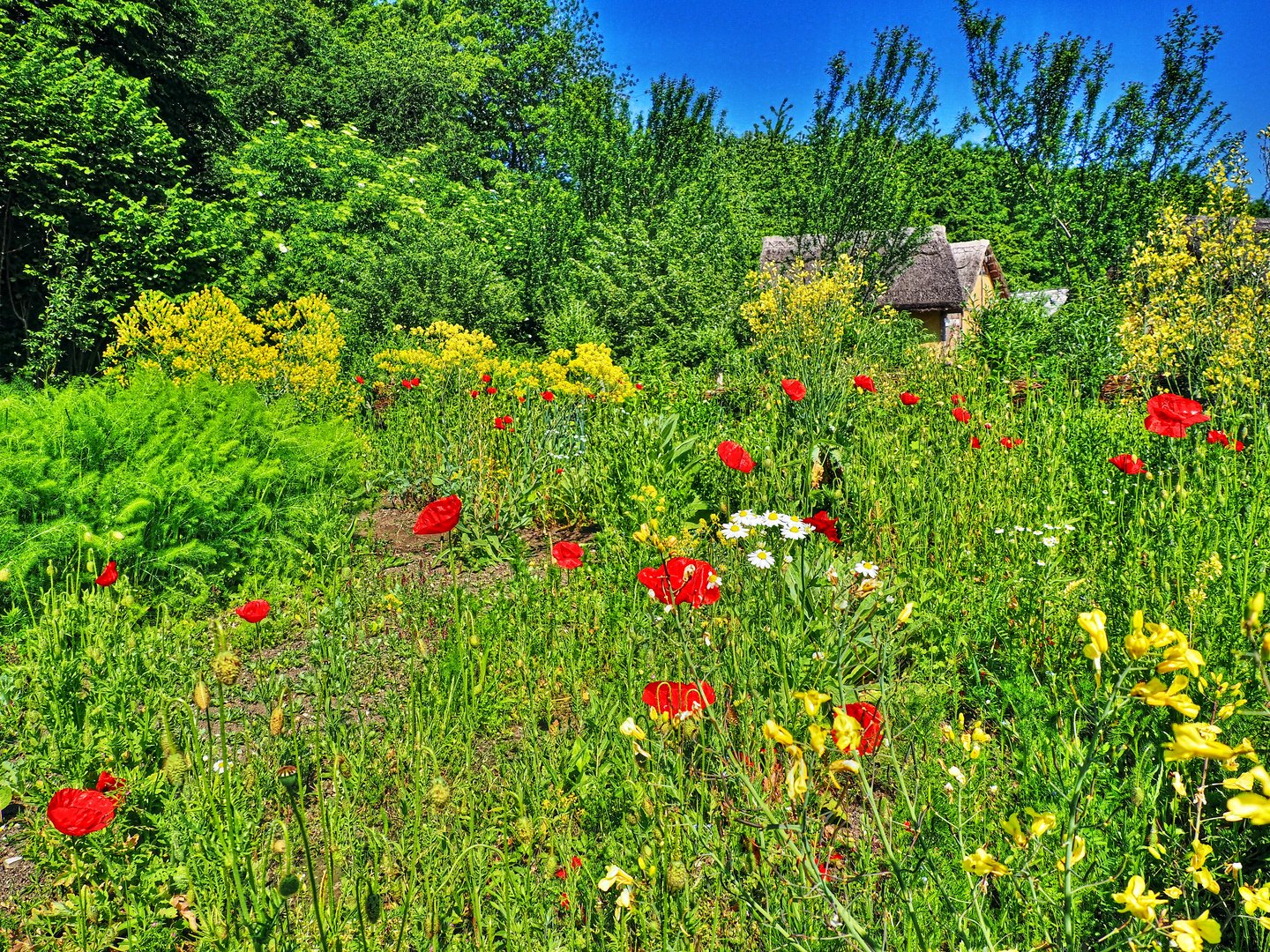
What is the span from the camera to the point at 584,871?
5.27ft

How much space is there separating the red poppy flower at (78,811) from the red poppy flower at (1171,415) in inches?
126

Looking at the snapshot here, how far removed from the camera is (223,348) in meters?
5.28

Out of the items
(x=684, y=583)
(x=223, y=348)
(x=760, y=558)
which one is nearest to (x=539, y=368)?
(x=223, y=348)

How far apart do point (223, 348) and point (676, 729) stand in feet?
16.2

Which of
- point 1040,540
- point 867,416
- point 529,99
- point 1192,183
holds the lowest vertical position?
point 1040,540

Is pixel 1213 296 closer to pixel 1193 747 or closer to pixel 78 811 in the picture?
pixel 1193 747

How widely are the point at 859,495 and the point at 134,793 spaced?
9.90 ft

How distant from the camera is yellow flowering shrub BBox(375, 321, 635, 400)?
4391 millimetres

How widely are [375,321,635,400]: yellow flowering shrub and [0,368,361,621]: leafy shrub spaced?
4.08ft

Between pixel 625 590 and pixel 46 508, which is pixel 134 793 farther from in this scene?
pixel 46 508

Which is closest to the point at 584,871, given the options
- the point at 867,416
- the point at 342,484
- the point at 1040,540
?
the point at 1040,540

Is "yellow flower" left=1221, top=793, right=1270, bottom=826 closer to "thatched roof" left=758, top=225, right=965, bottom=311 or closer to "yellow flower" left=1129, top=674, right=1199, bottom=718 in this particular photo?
"yellow flower" left=1129, top=674, right=1199, bottom=718

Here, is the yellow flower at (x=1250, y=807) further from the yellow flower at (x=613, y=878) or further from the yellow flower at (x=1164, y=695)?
the yellow flower at (x=613, y=878)

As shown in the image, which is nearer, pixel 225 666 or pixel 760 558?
pixel 225 666
